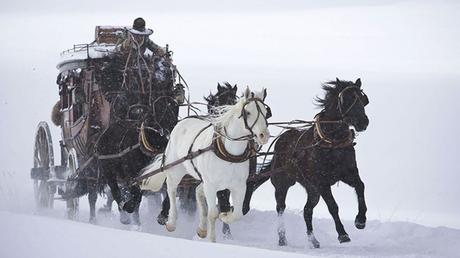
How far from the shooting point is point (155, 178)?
502 inches

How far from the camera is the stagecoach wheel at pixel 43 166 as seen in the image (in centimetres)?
1731

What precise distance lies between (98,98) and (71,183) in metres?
1.52

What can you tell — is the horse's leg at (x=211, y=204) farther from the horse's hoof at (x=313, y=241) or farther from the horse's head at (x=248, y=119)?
the horse's hoof at (x=313, y=241)

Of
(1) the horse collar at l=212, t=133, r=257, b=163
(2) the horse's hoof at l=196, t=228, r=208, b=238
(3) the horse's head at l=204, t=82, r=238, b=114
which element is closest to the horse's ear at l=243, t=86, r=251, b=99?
(1) the horse collar at l=212, t=133, r=257, b=163

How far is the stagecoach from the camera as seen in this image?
14.2 m

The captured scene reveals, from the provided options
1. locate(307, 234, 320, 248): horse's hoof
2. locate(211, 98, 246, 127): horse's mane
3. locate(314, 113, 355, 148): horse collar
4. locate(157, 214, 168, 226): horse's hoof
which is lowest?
locate(307, 234, 320, 248): horse's hoof

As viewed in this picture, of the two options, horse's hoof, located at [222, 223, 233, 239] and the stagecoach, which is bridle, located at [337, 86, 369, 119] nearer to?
horse's hoof, located at [222, 223, 233, 239]

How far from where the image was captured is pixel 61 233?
9617 millimetres

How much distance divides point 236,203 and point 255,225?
5.00 meters

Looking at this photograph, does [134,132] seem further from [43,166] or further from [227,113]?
[43,166]

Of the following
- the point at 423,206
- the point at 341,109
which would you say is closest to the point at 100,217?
the point at 341,109

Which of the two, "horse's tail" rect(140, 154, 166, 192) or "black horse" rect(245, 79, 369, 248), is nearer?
"black horse" rect(245, 79, 369, 248)

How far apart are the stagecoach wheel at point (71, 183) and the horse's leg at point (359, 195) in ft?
16.8

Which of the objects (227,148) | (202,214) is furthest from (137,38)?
(227,148)
